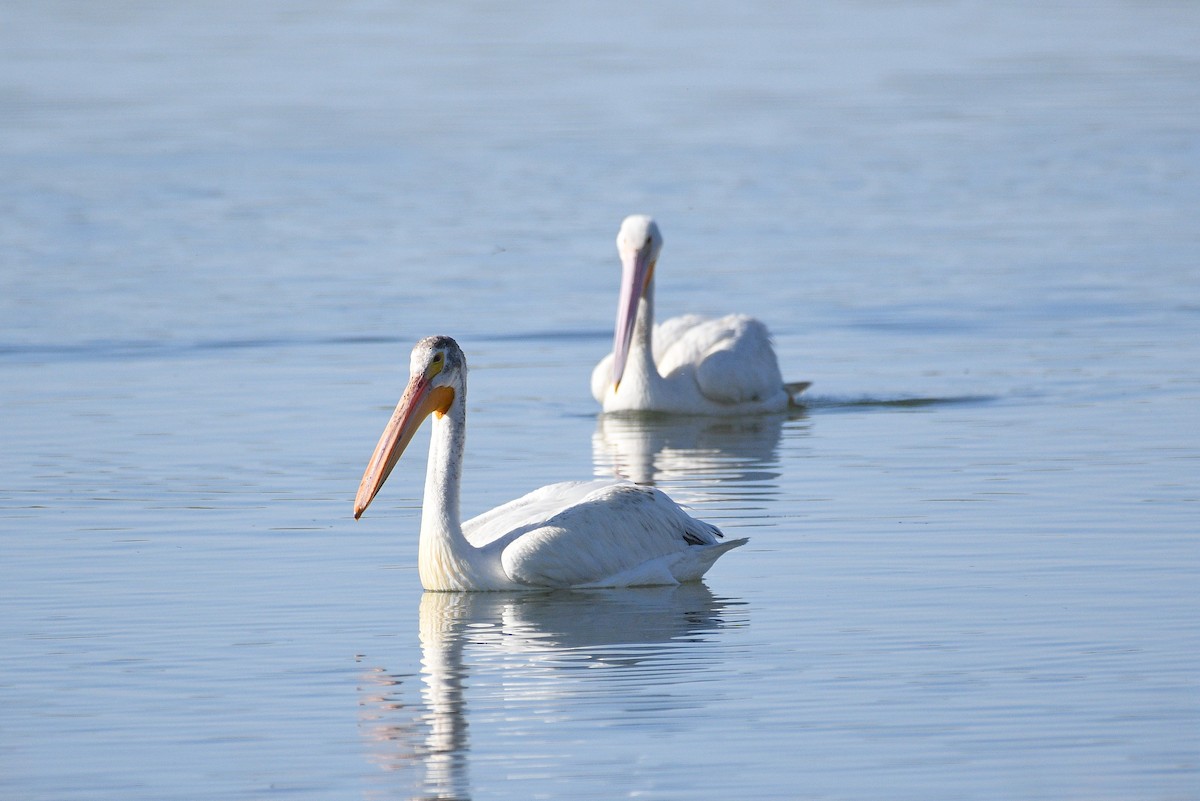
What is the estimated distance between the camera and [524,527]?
853 cm

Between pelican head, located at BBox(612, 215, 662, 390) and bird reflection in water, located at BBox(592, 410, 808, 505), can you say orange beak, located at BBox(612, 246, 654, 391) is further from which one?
bird reflection in water, located at BBox(592, 410, 808, 505)

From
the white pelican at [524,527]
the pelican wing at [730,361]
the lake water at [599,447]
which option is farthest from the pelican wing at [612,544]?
the pelican wing at [730,361]

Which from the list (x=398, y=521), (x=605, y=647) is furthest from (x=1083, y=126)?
(x=605, y=647)

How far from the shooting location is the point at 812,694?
6797mm

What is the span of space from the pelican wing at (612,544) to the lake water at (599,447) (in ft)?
0.39

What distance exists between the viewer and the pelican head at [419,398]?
8586 mm

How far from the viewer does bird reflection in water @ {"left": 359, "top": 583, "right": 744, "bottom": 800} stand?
6.37 m

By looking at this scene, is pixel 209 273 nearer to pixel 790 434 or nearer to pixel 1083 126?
pixel 790 434

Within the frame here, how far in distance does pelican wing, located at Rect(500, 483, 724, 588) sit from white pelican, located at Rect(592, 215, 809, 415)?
4.59 meters

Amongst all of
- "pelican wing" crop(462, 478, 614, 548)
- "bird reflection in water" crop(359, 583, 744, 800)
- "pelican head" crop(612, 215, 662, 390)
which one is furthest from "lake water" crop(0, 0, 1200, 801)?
"pelican head" crop(612, 215, 662, 390)

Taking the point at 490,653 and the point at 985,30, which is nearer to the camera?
the point at 490,653

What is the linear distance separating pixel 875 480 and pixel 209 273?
342 inches

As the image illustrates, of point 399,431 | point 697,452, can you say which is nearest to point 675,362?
point 697,452

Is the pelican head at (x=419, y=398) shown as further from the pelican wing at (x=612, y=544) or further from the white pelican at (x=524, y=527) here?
the pelican wing at (x=612, y=544)
